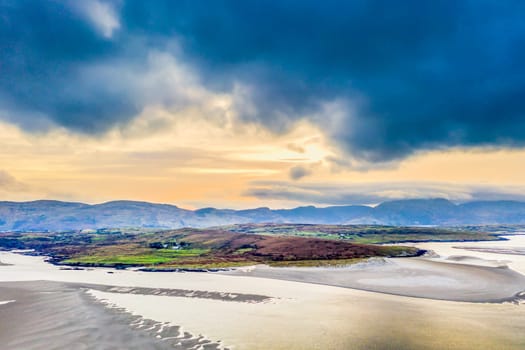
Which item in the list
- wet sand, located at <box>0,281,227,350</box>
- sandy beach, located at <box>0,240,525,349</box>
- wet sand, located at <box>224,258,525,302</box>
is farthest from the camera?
wet sand, located at <box>224,258,525,302</box>

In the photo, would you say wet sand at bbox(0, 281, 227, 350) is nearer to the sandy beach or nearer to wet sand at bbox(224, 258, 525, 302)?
the sandy beach

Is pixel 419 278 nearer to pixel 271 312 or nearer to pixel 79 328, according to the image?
pixel 271 312

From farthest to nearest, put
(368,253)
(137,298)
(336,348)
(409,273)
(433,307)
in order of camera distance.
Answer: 1. (368,253)
2. (409,273)
3. (137,298)
4. (433,307)
5. (336,348)

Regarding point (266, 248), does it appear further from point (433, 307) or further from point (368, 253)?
point (433, 307)

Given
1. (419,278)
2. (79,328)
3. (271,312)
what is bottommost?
(271,312)

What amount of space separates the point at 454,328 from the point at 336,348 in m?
14.8

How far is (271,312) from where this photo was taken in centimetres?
4609

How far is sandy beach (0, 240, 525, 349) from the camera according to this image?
34.0 meters

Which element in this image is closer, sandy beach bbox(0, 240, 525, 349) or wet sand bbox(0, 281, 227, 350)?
wet sand bbox(0, 281, 227, 350)

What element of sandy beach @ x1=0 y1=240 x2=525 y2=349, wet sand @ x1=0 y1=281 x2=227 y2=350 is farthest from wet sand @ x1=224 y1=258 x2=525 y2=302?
wet sand @ x1=0 y1=281 x2=227 y2=350

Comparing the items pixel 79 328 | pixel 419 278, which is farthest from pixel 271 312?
pixel 419 278

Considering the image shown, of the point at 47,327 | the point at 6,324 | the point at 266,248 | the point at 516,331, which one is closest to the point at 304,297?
the point at 516,331

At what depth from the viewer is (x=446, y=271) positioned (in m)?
85.8

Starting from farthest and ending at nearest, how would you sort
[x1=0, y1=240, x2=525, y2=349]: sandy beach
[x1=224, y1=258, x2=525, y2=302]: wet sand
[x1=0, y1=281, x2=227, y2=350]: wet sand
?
[x1=224, y1=258, x2=525, y2=302]: wet sand
[x1=0, y1=240, x2=525, y2=349]: sandy beach
[x1=0, y1=281, x2=227, y2=350]: wet sand
